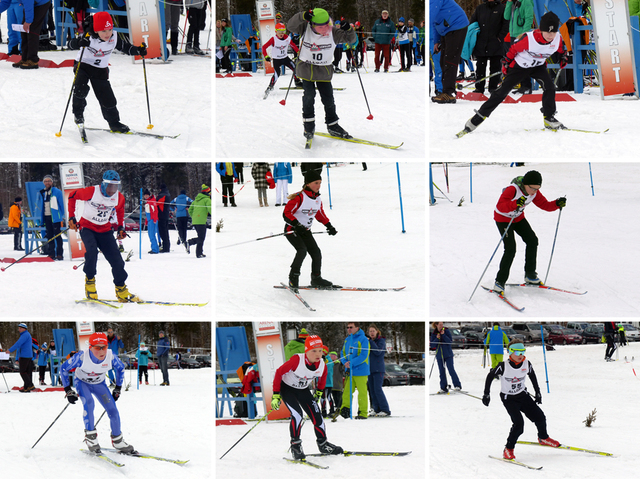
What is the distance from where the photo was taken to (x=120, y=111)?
7.62 meters

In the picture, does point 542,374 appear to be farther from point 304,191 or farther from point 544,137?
point 304,191

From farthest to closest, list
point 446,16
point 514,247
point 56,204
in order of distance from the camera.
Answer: point 56,204, point 446,16, point 514,247

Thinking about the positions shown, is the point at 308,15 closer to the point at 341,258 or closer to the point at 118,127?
the point at 118,127

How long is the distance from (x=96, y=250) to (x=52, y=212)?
3506 millimetres

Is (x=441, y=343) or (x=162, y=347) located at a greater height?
(x=441, y=343)

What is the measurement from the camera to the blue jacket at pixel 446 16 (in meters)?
8.16

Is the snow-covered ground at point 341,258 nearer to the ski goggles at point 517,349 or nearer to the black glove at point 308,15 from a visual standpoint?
the ski goggles at point 517,349

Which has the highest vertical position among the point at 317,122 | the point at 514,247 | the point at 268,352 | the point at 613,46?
the point at 613,46

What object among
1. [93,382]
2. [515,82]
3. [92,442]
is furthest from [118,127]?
[515,82]

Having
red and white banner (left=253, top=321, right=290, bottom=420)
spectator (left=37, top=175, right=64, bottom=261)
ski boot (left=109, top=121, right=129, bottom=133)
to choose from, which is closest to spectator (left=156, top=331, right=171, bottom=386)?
spectator (left=37, top=175, right=64, bottom=261)

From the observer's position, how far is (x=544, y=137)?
6586 millimetres

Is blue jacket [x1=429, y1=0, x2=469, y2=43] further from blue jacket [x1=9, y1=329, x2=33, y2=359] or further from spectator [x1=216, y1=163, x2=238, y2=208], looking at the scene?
blue jacket [x1=9, y1=329, x2=33, y2=359]

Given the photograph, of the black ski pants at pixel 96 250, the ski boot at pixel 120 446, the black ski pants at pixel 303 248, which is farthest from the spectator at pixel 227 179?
the ski boot at pixel 120 446

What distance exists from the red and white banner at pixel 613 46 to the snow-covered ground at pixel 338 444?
5456 mm
